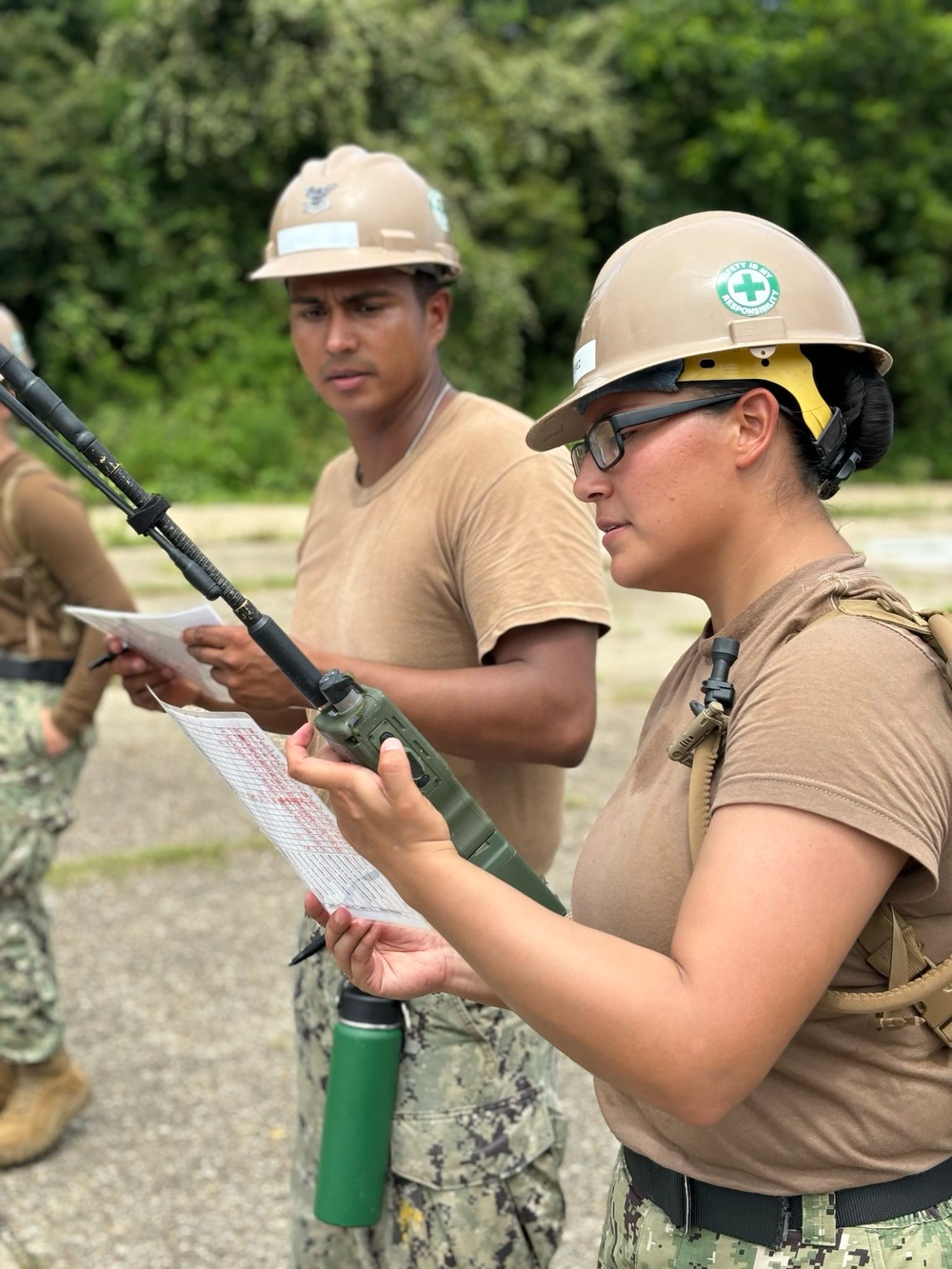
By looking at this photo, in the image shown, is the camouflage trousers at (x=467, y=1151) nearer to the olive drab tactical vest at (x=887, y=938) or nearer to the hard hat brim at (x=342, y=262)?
the olive drab tactical vest at (x=887, y=938)

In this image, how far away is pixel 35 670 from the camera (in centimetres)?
379

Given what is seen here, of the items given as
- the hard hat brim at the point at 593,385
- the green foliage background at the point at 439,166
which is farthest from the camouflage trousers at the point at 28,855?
the green foliage background at the point at 439,166

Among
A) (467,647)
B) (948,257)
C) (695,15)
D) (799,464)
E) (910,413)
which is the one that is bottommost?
(910,413)

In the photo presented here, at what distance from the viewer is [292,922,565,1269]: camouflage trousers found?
2.31 metres

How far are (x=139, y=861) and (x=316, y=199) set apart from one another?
3863 mm

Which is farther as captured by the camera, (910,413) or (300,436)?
(910,413)

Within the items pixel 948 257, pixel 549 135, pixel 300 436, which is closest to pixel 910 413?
pixel 948 257

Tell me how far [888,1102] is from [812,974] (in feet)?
0.92

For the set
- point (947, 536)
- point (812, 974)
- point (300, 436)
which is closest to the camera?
point (812, 974)

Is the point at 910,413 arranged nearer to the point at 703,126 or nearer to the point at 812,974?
the point at 703,126

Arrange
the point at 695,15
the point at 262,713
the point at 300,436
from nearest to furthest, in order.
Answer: the point at 262,713 → the point at 300,436 → the point at 695,15

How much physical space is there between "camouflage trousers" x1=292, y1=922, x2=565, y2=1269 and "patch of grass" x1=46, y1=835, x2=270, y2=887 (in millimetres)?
3533

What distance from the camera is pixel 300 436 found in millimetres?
18969

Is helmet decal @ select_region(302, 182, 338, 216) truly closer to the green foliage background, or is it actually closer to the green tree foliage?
the green foliage background
